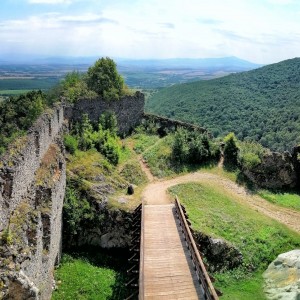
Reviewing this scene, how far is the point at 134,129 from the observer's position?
38.4m

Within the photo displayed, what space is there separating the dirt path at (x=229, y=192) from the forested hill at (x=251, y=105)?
2944 centimetres

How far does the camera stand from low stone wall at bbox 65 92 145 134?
3266 centimetres

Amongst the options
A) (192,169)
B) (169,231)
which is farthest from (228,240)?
(192,169)

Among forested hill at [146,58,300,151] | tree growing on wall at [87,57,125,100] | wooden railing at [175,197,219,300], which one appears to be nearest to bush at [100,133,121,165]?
tree growing on wall at [87,57,125,100]

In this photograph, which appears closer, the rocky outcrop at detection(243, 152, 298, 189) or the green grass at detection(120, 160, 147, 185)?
the green grass at detection(120, 160, 147, 185)

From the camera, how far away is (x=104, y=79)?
35.7 m

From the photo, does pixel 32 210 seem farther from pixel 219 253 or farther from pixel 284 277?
pixel 284 277

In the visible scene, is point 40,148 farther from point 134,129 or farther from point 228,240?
point 134,129

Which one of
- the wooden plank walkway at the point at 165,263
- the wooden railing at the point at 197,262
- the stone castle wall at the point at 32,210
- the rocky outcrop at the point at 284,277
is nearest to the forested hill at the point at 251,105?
the rocky outcrop at the point at 284,277

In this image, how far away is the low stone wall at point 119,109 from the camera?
32.7 meters

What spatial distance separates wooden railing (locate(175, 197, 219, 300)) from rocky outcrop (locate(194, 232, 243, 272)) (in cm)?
214

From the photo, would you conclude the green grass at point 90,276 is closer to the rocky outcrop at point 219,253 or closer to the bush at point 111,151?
the rocky outcrop at point 219,253

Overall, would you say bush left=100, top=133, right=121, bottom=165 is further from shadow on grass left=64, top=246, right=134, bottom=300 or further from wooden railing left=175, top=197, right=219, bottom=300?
wooden railing left=175, top=197, right=219, bottom=300

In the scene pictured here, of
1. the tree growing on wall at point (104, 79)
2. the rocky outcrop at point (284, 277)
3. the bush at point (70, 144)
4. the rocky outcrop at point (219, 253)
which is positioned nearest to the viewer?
the rocky outcrop at point (284, 277)
